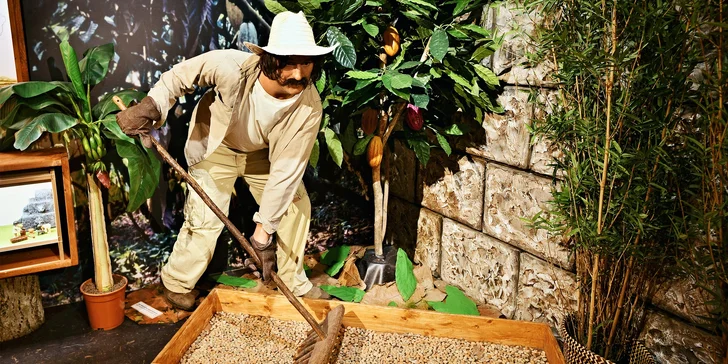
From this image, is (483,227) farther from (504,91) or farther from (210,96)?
(210,96)

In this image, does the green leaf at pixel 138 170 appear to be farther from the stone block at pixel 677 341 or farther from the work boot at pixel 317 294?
the stone block at pixel 677 341

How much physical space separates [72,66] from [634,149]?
2.43 meters

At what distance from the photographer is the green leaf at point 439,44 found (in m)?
2.61

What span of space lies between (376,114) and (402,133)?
190mm

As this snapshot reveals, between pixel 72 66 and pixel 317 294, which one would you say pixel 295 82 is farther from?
pixel 317 294

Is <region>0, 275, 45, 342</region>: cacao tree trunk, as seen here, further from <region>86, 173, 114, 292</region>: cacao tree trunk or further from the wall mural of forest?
<region>86, 173, 114, 292</region>: cacao tree trunk

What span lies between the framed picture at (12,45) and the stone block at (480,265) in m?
2.40

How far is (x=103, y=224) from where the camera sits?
284 centimetres

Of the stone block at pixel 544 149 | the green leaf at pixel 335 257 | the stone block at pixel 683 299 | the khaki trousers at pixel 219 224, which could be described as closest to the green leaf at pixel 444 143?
the stone block at pixel 544 149

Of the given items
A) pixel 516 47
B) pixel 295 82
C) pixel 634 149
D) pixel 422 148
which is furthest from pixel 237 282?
pixel 634 149

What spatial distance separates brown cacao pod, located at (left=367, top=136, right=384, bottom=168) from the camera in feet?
9.98

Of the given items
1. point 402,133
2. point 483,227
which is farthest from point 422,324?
point 402,133

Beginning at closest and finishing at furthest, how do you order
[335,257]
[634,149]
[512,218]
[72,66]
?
1. [634,149]
2. [72,66]
3. [512,218]
4. [335,257]

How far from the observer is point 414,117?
2.95 meters
